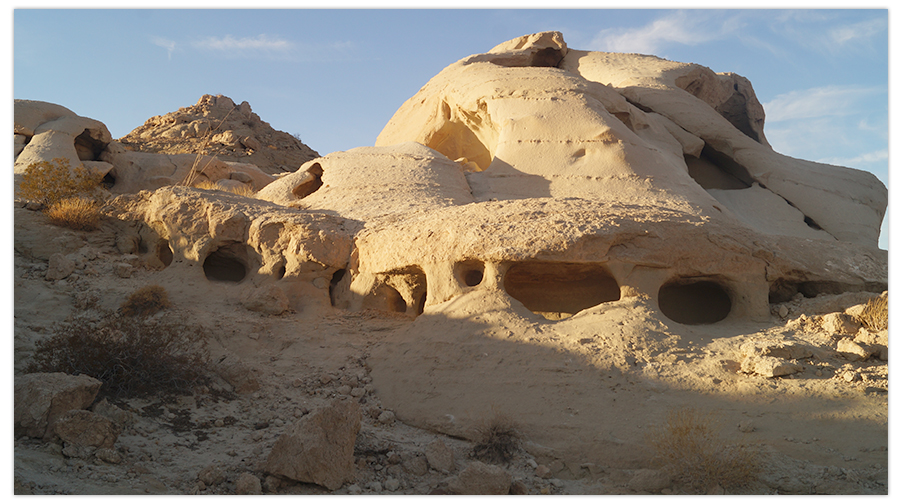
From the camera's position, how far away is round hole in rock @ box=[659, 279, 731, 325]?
23.7ft

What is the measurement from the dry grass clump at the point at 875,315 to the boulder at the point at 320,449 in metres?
5.04

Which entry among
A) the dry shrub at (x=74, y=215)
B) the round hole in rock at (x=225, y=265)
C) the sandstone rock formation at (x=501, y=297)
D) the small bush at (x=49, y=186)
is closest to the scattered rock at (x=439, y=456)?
the sandstone rock formation at (x=501, y=297)

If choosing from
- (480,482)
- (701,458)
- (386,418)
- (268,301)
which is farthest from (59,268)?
(701,458)

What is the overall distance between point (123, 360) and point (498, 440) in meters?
3.13

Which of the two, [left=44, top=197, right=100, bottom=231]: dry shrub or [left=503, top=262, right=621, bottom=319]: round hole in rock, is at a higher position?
[left=44, top=197, right=100, bottom=231]: dry shrub

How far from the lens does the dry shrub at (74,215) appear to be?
8039 mm

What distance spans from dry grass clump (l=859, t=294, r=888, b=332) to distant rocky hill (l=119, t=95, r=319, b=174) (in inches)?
675

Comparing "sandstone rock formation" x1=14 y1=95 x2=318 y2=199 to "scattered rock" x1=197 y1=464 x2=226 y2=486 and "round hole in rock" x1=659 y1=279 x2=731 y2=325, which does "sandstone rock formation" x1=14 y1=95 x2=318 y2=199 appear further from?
"round hole in rock" x1=659 y1=279 x2=731 y2=325

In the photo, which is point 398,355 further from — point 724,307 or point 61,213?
point 61,213

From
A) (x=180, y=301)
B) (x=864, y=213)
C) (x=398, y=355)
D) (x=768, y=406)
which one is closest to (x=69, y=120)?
(x=180, y=301)

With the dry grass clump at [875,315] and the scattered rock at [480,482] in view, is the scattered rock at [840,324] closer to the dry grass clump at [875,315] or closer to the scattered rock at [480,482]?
the dry grass clump at [875,315]

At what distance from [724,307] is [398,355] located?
412 centimetres

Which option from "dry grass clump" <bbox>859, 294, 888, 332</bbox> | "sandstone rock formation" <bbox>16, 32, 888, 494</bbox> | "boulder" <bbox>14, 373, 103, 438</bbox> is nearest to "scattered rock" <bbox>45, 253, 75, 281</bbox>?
"sandstone rock formation" <bbox>16, 32, 888, 494</bbox>

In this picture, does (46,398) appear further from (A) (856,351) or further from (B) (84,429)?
(A) (856,351)
